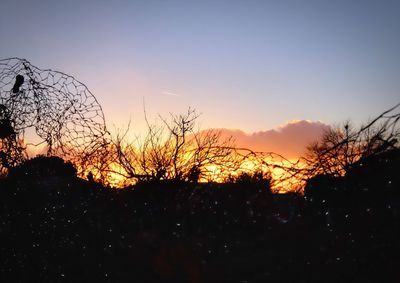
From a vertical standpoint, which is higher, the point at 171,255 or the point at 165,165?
the point at 165,165

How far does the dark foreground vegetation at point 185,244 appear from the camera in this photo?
9.91ft

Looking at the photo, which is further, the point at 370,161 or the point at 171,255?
the point at 171,255

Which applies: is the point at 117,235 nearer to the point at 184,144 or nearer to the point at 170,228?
the point at 170,228

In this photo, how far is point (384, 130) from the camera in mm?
1998

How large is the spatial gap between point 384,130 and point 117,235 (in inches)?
326

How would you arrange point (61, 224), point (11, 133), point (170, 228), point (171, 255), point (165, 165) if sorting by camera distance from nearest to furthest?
point (11, 133), point (61, 224), point (171, 255), point (170, 228), point (165, 165)

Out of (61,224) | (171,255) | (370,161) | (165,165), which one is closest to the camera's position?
(370,161)

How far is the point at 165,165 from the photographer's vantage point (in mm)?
17281

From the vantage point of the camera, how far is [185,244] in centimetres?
1213

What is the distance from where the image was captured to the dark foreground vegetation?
9.91 feet

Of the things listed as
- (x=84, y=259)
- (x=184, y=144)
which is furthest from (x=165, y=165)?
(x=84, y=259)

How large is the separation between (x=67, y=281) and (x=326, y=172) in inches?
168

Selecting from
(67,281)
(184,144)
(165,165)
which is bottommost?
(67,281)

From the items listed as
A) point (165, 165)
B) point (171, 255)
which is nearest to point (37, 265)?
point (171, 255)
